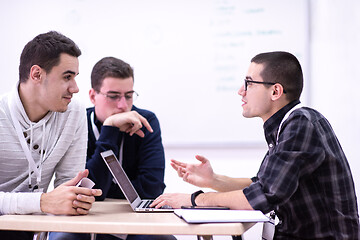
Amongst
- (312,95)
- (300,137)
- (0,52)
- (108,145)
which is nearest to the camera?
(300,137)

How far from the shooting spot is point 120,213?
172 centimetres

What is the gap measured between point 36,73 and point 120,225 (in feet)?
3.42

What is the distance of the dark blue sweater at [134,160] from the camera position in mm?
2348

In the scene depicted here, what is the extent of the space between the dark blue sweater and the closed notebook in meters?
0.84

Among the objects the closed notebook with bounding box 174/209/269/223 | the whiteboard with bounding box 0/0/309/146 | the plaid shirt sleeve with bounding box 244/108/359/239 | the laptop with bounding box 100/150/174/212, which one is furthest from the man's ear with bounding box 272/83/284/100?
the whiteboard with bounding box 0/0/309/146

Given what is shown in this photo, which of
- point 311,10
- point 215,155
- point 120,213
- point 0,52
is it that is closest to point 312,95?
point 311,10

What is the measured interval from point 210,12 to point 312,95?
41.4 inches

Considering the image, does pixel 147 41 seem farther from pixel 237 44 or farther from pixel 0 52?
pixel 0 52

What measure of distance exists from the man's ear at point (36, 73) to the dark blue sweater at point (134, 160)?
461 mm

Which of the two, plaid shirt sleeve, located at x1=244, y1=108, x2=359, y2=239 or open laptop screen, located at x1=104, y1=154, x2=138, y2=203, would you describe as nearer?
plaid shirt sleeve, located at x1=244, y1=108, x2=359, y2=239

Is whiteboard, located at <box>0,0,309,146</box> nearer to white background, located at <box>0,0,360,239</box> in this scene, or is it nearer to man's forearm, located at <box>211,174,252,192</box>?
white background, located at <box>0,0,360,239</box>

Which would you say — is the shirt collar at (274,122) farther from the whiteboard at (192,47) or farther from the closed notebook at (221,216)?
the whiteboard at (192,47)

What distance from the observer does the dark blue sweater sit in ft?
7.70

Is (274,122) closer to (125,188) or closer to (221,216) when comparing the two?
(221,216)
